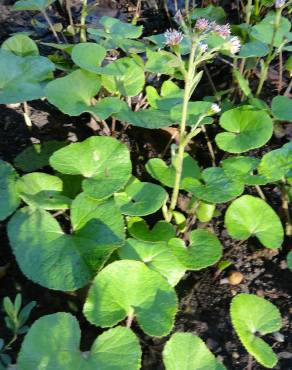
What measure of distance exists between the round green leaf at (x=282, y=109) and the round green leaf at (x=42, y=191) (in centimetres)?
68

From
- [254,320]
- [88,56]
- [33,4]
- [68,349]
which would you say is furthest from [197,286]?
[33,4]

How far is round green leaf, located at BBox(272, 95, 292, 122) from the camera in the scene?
4.95 ft

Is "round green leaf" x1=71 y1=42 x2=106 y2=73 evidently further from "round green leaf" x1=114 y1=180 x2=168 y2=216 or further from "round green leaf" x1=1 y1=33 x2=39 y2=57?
"round green leaf" x1=114 y1=180 x2=168 y2=216

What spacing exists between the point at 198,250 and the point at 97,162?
1.10 ft

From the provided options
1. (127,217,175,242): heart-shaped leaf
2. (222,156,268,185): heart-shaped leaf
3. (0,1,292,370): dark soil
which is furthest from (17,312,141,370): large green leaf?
(222,156,268,185): heart-shaped leaf

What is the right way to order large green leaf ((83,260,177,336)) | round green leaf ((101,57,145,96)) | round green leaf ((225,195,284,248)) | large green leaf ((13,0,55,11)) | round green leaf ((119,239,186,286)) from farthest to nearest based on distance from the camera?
large green leaf ((13,0,55,11)), round green leaf ((101,57,145,96)), round green leaf ((225,195,284,248)), round green leaf ((119,239,186,286)), large green leaf ((83,260,177,336))

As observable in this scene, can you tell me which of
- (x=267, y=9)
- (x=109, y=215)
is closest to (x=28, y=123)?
(x=109, y=215)

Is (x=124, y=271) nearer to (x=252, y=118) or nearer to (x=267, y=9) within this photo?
(x=252, y=118)

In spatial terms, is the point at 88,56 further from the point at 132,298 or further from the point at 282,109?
the point at 132,298

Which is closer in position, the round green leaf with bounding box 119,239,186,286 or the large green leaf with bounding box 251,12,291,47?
the round green leaf with bounding box 119,239,186,286

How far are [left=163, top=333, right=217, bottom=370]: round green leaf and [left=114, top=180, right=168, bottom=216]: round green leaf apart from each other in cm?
32

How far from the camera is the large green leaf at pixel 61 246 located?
1.08 metres

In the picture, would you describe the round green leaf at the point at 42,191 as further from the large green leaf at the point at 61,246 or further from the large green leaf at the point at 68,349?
the large green leaf at the point at 68,349

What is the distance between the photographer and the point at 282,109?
154 cm
